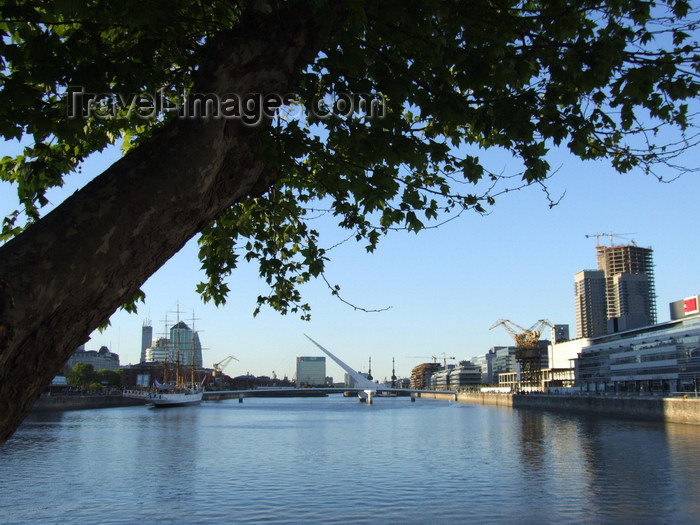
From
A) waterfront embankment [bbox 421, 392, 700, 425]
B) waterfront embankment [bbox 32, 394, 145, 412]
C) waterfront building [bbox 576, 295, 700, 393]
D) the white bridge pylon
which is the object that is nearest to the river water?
waterfront embankment [bbox 421, 392, 700, 425]

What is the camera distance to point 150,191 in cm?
389

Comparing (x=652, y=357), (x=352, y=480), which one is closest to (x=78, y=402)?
(x=352, y=480)

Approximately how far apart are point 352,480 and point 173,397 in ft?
342

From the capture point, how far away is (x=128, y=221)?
3762mm

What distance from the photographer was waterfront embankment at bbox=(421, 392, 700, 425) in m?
56.5

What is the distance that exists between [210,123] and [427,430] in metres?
53.5

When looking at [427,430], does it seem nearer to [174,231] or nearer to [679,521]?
[679,521]

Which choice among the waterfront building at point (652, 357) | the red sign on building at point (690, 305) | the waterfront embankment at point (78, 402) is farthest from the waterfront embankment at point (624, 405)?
the waterfront embankment at point (78, 402)

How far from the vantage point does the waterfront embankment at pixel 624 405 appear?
56469 millimetres

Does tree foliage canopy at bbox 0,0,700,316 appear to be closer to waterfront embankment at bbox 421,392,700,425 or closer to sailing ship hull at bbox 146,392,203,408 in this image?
waterfront embankment at bbox 421,392,700,425

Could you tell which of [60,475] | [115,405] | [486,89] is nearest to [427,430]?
[60,475]

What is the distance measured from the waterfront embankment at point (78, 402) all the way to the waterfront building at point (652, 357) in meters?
92.7

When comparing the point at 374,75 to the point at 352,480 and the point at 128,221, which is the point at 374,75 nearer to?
the point at 128,221

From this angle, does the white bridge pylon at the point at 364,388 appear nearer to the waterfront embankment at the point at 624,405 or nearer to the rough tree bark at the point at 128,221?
the waterfront embankment at the point at 624,405
